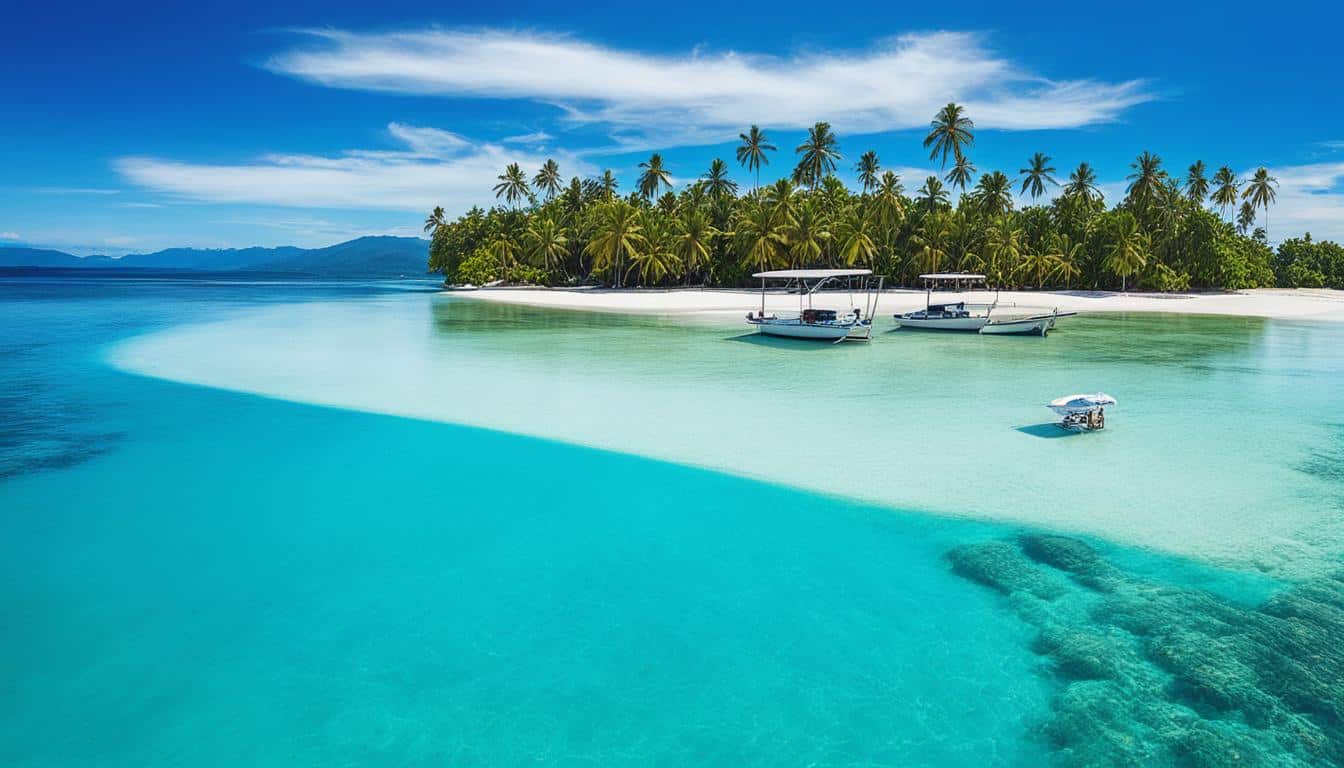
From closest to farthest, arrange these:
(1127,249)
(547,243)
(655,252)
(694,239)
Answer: (1127,249)
(694,239)
(655,252)
(547,243)

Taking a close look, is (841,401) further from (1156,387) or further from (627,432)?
(1156,387)

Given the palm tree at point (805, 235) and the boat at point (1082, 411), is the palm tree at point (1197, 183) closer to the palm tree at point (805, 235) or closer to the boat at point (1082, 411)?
the palm tree at point (805, 235)

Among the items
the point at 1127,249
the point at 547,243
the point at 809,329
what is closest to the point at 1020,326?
the point at 809,329

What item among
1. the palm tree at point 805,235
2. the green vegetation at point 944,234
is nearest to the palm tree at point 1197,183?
the green vegetation at point 944,234

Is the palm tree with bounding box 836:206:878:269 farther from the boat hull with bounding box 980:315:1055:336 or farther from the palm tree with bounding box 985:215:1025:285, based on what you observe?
the boat hull with bounding box 980:315:1055:336

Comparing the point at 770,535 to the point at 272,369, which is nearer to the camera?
the point at 770,535

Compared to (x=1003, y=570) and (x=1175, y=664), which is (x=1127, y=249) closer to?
(x=1003, y=570)

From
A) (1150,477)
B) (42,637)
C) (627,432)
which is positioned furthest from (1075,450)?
(42,637)
